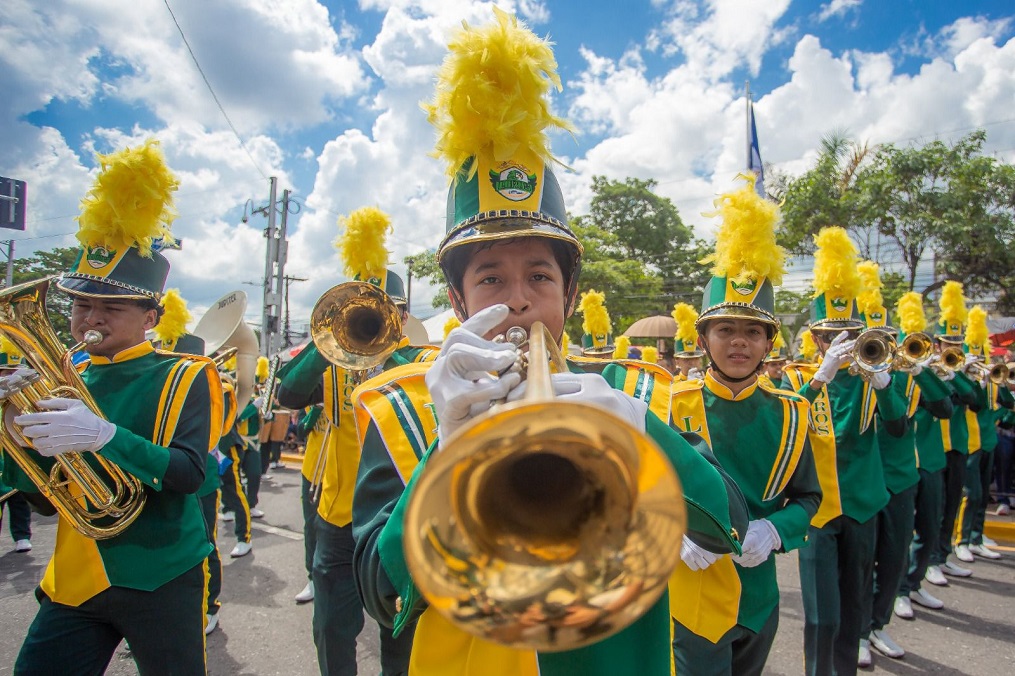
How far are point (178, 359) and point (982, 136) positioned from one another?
77.2ft

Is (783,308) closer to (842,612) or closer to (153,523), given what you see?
(842,612)

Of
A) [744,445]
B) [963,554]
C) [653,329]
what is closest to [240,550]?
[744,445]

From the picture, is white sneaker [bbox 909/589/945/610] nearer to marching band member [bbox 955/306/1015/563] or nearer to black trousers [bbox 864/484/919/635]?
black trousers [bbox 864/484/919/635]

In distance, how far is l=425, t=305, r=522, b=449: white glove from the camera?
3.74 ft

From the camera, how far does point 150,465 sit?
8.69ft

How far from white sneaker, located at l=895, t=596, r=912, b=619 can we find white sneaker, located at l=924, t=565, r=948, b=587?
1.14 metres

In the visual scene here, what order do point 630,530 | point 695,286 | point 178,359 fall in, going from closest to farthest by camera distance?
point 630,530
point 178,359
point 695,286

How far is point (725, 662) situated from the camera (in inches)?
102

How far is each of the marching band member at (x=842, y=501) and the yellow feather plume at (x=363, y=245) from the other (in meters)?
3.56

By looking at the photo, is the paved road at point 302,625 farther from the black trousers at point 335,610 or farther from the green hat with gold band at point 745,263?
the green hat with gold band at point 745,263

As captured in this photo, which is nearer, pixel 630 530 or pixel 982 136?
pixel 630 530

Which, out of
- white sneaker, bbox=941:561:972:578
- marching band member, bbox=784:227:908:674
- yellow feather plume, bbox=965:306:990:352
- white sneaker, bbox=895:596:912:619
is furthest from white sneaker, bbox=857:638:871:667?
yellow feather plume, bbox=965:306:990:352

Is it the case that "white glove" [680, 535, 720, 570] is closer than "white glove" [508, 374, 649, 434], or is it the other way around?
"white glove" [508, 374, 649, 434]

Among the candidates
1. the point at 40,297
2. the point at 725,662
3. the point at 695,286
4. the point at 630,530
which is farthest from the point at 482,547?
the point at 695,286
